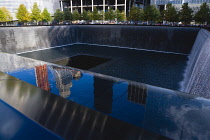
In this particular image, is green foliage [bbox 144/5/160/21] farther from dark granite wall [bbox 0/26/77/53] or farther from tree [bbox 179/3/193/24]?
dark granite wall [bbox 0/26/77/53]

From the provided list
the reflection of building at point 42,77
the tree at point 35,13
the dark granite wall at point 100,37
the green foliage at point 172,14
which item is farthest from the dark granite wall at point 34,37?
the tree at point 35,13

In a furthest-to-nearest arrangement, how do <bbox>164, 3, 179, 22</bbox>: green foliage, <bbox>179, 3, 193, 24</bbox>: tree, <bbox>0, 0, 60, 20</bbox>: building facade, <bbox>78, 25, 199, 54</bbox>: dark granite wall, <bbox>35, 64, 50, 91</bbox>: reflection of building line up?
<bbox>0, 0, 60, 20</bbox>: building facade < <bbox>164, 3, 179, 22</bbox>: green foliage < <bbox>179, 3, 193, 24</bbox>: tree < <bbox>78, 25, 199, 54</bbox>: dark granite wall < <bbox>35, 64, 50, 91</bbox>: reflection of building

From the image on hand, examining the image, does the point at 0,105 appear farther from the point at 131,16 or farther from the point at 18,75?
the point at 131,16

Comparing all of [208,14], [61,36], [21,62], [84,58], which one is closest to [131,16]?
[208,14]

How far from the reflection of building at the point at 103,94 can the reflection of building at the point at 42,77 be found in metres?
1.10

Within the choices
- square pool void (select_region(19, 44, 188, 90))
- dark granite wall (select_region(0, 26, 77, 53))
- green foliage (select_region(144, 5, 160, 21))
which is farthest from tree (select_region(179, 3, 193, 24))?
dark granite wall (select_region(0, 26, 77, 53))

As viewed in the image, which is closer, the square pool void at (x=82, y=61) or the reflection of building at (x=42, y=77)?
the reflection of building at (x=42, y=77)

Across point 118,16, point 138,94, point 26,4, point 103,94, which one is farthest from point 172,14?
point 26,4

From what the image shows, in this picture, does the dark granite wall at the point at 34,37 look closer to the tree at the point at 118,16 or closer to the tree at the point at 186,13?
the tree at the point at 186,13

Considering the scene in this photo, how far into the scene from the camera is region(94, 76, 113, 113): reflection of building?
9.43 ft

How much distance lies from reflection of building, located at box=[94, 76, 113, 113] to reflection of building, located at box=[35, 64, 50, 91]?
1.10 meters

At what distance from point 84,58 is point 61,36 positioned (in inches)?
282

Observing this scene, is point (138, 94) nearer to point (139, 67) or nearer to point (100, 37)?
point (139, 67)

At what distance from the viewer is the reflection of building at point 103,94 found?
2874mm
